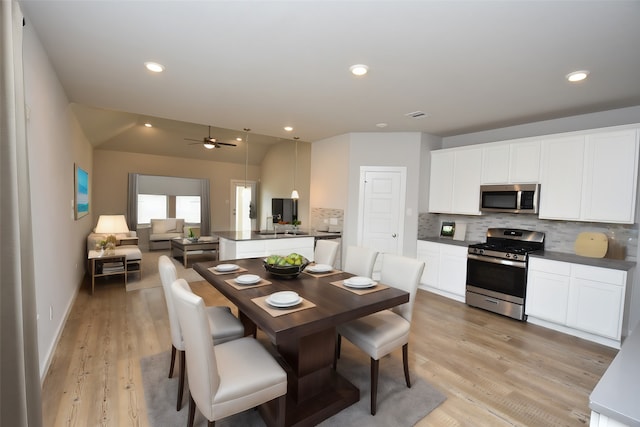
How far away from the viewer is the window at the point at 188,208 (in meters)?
8.68

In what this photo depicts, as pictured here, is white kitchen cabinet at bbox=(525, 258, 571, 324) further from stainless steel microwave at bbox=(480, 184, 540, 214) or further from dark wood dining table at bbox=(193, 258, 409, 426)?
dark wood dining table at bbox=(193, 258, 409, 426)

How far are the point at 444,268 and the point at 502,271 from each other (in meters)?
0.83

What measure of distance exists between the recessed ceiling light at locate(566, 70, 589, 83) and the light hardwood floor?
8.45 ft

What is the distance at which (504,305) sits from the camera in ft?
12.3

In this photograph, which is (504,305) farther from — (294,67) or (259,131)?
(259,131)

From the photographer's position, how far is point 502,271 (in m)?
3.78

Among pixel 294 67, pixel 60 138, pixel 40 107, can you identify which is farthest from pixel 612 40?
pixel 60 138

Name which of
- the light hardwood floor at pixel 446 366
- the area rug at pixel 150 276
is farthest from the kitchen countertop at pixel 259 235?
the area rug at pixel 150 276

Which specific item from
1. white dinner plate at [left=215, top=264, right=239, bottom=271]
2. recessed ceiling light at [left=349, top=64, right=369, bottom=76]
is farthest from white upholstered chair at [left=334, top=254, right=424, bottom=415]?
recessed ceiling light at [left=349, top=64, right=369, bottom=76]

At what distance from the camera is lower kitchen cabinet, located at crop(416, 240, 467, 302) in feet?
14.0

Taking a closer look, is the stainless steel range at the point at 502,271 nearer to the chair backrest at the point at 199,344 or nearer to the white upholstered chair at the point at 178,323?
the white upholstered chair at the point at 178,323

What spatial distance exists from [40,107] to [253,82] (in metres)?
1.71

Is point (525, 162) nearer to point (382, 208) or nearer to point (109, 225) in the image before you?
point (382, 208)

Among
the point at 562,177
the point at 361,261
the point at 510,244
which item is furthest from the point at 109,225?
the point at 562,177
